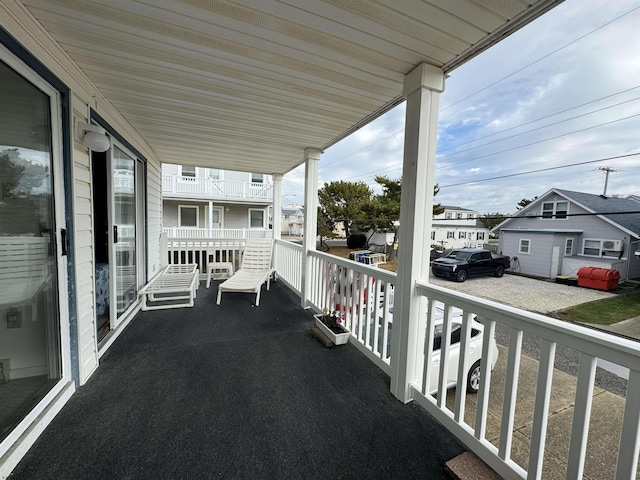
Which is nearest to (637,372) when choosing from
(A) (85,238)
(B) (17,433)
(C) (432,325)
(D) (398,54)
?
(C) (432,325)

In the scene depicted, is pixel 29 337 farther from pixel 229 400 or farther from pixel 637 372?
pixel 637 372

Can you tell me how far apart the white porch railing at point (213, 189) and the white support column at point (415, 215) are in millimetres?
10555

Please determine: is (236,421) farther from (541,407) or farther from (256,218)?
(256,218)

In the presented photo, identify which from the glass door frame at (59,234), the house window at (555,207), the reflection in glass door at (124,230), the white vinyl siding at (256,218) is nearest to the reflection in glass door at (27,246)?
the glass door frame at (59,234)

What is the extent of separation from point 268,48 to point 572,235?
1040 cm

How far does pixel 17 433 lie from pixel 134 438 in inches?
21.2

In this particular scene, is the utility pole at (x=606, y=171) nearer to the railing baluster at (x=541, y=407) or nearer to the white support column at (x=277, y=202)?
the railing baluster at (x=541, y=407)

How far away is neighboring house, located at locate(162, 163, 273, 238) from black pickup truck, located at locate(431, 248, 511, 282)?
790cm

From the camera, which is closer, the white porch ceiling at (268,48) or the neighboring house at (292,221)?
the white porch ceiling at (268,48)

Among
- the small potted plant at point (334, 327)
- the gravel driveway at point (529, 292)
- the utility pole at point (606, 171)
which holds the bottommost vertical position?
the gravel driveway at point (529, 292)

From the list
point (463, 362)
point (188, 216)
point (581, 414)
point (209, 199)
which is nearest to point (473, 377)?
point (463, 362)

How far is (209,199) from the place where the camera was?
1102 cm

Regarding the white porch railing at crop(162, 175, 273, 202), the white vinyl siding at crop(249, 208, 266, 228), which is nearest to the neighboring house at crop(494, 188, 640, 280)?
the white porch railing at crop(162, 175, 273, 202)

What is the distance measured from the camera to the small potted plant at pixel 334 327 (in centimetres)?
264
